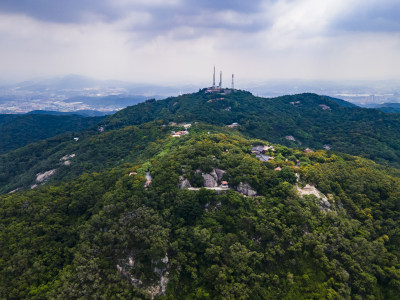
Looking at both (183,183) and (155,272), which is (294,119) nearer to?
(183,183)

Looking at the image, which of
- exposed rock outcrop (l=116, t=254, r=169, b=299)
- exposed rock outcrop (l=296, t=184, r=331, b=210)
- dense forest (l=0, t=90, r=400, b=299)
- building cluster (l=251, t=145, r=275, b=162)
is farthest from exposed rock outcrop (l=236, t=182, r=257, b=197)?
exposed rock outcrop (l=116, t=254, r=169, b=299)

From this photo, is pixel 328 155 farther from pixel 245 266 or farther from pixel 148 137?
pixel 148 137

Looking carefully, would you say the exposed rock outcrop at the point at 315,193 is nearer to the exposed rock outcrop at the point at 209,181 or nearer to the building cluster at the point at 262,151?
the building cluster at the point at 262,151

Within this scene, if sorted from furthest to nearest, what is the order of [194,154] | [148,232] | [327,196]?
[194,154] < [327,196] < [148,232]

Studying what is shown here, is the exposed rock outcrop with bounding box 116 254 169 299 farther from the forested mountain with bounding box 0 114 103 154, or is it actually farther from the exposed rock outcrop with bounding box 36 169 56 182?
the forested mountain with bounding box 0 114 103 154

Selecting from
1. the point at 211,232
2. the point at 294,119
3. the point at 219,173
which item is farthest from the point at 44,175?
the point at 294,119

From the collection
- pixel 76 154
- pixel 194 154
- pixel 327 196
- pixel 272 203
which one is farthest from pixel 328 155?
pixel 76 154
